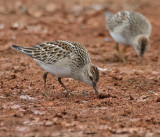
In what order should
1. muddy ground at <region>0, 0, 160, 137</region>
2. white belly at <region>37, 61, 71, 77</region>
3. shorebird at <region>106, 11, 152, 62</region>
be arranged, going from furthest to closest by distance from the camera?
shorebird at <region>106, 11, 152, 62</region>
white belly at <region>37, 61, 71, 77</region>
muddy ground at <region>0, 0, 160, 137</region>

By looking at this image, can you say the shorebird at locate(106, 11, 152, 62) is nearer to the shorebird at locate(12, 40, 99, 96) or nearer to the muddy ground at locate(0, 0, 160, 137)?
the muddy ground at locate(0, 0, 160, 137)

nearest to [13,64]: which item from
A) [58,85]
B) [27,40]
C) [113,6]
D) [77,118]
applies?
[58,85]

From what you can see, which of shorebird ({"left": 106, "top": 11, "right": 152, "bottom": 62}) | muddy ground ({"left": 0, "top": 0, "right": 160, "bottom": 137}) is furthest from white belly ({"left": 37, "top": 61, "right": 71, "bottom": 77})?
shorebird ({"left": 106, "top": 11, "right": 152, "bottom": 62})

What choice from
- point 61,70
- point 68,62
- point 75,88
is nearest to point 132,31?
point 75,88

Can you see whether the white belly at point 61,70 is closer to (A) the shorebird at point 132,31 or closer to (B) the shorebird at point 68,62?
(B) the shorebird at point 68,62

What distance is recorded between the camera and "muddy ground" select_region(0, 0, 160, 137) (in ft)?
20.9

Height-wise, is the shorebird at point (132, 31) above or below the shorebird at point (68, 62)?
above

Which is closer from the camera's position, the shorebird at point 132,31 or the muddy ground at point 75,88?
the muddy ground at point 75,88

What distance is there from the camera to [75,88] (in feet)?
31.0

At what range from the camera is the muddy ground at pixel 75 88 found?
6379mm

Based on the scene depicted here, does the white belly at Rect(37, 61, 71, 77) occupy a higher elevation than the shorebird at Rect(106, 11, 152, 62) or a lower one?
lower

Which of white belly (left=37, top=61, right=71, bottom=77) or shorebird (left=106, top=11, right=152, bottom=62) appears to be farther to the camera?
shorebird (left=106, top=11, right=152, bottom=62)

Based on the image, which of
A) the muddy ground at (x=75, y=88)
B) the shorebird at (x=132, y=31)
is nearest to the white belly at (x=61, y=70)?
the muddy ground at (x=75, y=88)

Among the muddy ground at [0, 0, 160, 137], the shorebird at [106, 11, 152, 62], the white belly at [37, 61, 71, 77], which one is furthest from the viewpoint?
the shorebird at [106, 11, 152, 62]
